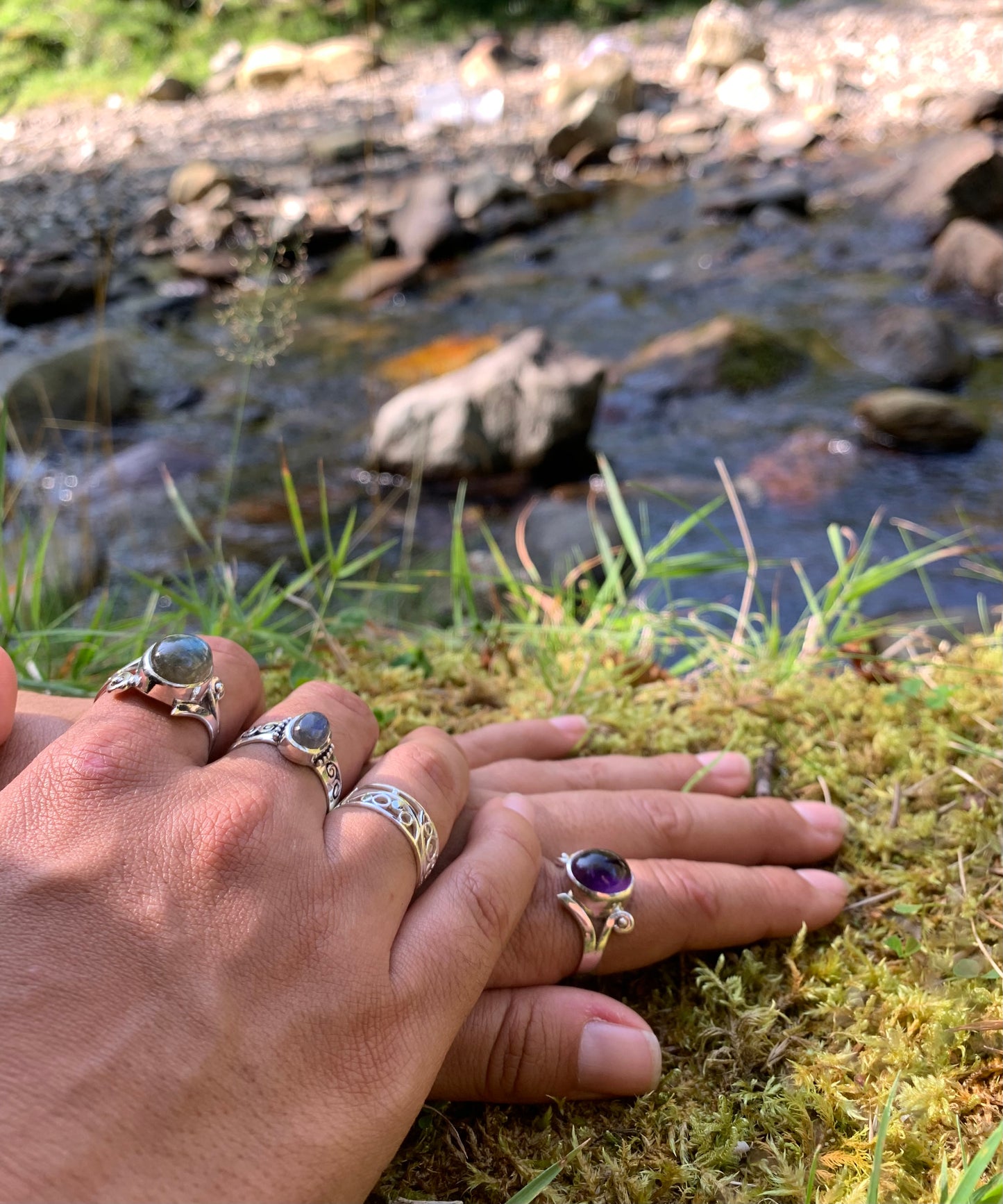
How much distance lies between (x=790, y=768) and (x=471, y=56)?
18.9 meters

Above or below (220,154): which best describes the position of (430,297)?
below

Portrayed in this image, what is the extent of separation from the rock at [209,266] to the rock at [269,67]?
9.94 metres

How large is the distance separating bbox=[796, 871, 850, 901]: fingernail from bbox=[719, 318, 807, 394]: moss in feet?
17.6

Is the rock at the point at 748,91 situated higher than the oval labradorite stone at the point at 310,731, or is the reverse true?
the oval labradorite stone at the point at 310,731

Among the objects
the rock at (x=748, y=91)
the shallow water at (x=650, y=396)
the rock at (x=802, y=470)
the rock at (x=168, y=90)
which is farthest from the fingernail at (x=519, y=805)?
the rock at (x=168, y=90)

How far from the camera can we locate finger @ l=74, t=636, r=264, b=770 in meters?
1.08

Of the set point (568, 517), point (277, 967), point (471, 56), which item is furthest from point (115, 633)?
point (471, 56)

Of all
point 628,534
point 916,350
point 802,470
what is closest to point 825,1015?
point 628,534

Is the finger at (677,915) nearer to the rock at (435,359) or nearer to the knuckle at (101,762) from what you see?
the knuckle at (101,762)

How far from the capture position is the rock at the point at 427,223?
9523 millimetres

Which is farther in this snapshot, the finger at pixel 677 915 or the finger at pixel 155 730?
the finger at pixel 677 915

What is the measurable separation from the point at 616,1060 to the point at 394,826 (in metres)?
0.41

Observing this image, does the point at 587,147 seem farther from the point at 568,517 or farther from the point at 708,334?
the point at 568,517

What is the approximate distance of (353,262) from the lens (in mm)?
9500
